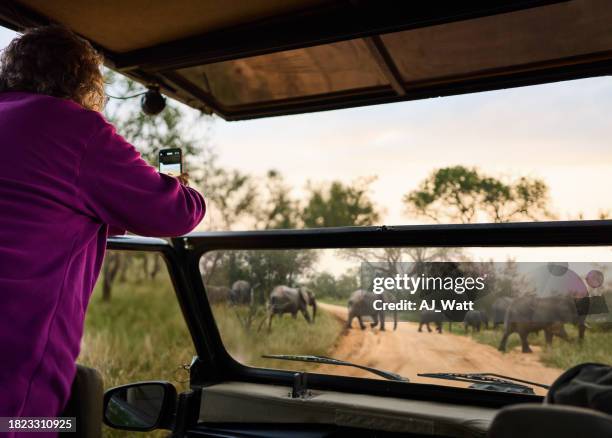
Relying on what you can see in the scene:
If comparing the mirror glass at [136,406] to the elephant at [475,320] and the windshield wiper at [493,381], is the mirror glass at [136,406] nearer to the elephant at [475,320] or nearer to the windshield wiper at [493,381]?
the windshield wiper at [493,381]

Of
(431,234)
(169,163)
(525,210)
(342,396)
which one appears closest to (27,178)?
(169,163)

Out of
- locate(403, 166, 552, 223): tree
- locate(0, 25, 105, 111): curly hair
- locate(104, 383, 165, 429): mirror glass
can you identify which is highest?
locate(403, 166, 552, 223): tree

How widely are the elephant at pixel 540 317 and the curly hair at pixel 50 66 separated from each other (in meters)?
1.96

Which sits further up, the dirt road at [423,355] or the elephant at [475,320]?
the elephant at [475,320]

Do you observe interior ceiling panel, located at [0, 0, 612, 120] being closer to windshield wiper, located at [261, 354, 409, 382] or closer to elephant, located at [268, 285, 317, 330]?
elephant, located at [268, 285, 317, 330]

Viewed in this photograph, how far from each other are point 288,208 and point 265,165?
935 millimetres

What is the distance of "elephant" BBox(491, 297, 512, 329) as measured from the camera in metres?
2.67

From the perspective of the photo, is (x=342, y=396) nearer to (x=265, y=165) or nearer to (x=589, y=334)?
(x=589, y=334)

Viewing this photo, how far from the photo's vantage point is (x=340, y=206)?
33.8 ft

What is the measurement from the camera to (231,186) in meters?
10.7

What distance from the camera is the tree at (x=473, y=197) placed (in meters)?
6.04

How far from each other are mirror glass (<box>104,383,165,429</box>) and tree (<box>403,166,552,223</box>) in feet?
11.5

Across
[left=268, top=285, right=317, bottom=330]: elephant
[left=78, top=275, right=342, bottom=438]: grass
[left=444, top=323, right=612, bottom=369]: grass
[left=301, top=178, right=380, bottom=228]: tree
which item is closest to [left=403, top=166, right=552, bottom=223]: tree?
[left=301, top=178, right=380, bottom=228]: tree

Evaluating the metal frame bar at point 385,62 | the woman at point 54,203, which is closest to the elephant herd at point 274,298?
the metal frame bar at point 385,62
